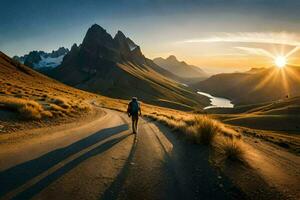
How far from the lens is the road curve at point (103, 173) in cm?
640

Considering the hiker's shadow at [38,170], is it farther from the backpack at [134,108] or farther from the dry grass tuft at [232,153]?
the backpack at [134,108]

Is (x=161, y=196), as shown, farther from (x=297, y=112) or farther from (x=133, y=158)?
(x=297, y=112)

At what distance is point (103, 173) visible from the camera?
7.90 metres

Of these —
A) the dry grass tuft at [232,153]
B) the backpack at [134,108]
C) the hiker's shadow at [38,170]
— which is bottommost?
the hiker's shadow at [38,170]

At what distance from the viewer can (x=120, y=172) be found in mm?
8188

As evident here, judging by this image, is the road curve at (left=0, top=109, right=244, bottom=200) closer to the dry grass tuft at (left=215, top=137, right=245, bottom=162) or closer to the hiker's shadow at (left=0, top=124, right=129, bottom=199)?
the hiker's shadow at (left=0, top=124, right=129, bottom=199)

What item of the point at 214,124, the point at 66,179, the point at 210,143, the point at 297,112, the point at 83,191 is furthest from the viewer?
the point at 297,112

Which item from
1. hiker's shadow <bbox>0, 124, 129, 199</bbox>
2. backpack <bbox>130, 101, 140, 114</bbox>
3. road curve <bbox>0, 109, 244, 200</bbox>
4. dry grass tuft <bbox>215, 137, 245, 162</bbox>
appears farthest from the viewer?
backpack <bbox>130, 101, 140, 114</bbox>

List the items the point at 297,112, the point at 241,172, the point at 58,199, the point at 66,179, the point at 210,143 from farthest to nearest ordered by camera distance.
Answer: the point at 297,112, the point at 210,143, the point at 241,172, the point at 66,179, the point at 58,199

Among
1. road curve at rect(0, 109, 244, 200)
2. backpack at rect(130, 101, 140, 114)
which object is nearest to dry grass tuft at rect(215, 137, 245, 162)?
road curve at rect(0, 109, 244, 200)

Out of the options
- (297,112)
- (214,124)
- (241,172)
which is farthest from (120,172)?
(297,112)

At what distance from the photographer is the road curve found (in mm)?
6398

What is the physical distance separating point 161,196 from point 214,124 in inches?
332

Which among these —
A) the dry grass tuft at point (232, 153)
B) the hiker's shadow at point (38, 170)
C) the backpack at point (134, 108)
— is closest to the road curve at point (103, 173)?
the hiker's shadow at point (38, 170)
